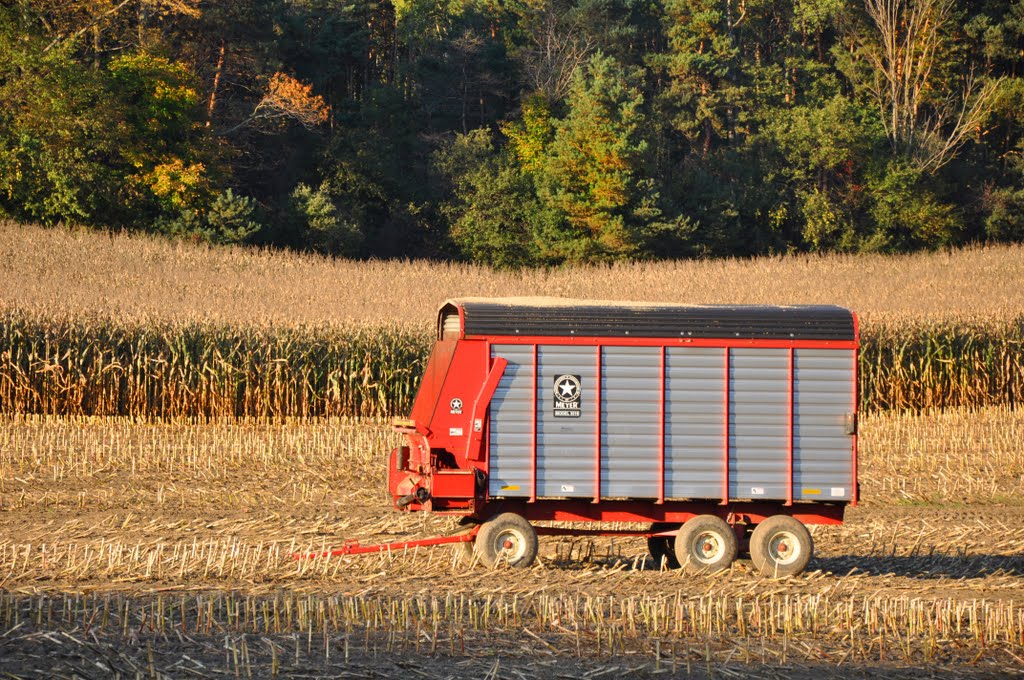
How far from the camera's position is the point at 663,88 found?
77.2 m

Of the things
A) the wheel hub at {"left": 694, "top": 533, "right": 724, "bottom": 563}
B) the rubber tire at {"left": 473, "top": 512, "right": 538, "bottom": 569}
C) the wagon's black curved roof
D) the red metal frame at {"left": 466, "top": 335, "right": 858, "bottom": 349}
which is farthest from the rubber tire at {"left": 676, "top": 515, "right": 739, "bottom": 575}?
the wagon's black curved roof

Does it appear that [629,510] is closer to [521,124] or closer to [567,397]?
[567,397]

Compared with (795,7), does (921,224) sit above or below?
below

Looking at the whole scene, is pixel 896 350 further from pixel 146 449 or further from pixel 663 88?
pixel 663 88

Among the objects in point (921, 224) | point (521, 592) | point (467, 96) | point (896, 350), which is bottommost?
point (521, 592)

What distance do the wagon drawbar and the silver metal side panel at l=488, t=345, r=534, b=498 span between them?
2cm

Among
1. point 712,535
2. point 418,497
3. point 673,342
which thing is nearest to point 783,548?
point 712,535

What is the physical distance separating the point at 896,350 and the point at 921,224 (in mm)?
41351

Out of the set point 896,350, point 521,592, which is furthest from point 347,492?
point 896,350

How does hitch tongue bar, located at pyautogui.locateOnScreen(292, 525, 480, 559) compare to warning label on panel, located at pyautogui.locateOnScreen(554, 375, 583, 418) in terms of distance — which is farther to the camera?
warning label on panel, located at pyautogui.locateOnScreen(554, 375, 583, 418)

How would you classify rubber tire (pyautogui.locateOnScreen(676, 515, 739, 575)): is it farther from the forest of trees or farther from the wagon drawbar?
the forest of trees

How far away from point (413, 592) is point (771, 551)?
4.13 m

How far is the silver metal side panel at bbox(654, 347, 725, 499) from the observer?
47.1ft

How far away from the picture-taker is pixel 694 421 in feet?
47.3
